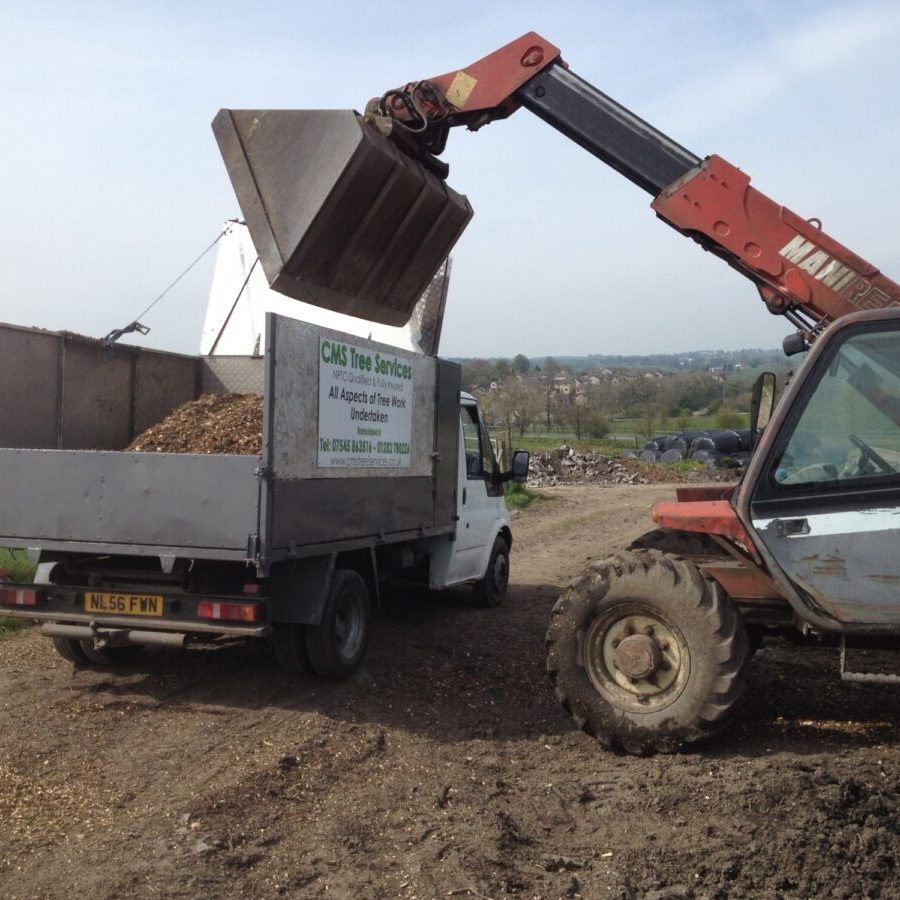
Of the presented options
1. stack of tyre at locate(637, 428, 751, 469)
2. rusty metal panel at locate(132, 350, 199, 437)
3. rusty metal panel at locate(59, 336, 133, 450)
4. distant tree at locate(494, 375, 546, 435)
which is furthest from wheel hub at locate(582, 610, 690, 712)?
distant tree at locate(494, 375, 546, 435)

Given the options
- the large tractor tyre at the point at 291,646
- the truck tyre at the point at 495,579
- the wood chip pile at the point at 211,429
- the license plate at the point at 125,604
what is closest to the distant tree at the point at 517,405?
the truck tyre at the point at 495,579

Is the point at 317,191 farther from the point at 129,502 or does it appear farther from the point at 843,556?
the point at 843,556

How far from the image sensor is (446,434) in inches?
343

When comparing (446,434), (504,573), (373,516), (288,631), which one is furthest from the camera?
(504,573)

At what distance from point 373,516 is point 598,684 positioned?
2250mm

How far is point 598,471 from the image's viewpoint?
1221 inches

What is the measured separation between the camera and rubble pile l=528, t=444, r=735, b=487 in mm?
30125

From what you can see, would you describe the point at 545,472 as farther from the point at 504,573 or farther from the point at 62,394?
the point at 62,394

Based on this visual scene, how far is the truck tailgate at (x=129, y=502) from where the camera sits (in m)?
5.97

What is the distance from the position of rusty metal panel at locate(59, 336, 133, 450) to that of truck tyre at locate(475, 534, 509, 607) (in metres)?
3.65

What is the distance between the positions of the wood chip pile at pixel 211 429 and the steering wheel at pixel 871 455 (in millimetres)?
3660

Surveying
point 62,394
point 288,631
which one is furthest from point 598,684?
point 62,394

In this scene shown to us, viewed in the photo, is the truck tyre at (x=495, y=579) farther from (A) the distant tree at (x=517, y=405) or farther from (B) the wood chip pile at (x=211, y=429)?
(A) the distant tree at (x=517, y=405)

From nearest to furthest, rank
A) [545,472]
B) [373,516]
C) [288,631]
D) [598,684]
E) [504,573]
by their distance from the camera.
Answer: [598,684]
[288,631]
[373,516]
[504,573]
[545,472]
